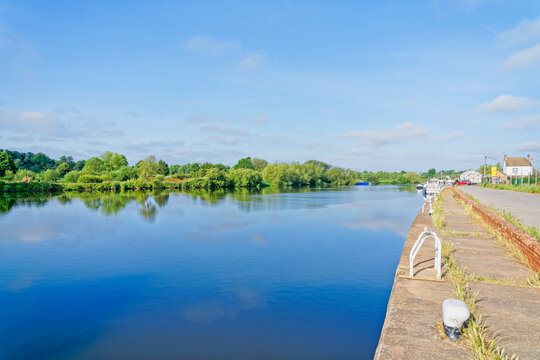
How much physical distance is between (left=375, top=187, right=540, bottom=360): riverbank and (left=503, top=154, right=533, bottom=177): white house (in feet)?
309

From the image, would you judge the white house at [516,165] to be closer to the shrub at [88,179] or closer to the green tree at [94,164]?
the shrub at [88,179]

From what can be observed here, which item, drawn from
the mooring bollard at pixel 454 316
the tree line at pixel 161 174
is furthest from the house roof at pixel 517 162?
the mooring bollard at pixel 454 316

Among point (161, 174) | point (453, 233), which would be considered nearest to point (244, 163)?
point (161, 174)

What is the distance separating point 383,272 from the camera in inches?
386

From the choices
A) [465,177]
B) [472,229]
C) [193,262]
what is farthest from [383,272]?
[465,177]

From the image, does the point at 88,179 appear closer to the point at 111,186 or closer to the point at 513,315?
the point at 111,186

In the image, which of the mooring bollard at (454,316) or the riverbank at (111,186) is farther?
the riverbank at (111,186)

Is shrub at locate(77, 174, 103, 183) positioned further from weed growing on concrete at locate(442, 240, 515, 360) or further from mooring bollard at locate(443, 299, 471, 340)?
mooring bollard at locate(443, 299, 471, 340)

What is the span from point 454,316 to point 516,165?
10160 cm

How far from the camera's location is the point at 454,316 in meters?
3.62

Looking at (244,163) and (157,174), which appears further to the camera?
(244,163)

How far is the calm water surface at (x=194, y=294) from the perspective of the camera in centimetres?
567

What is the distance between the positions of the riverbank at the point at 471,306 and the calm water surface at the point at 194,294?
124 centimetres

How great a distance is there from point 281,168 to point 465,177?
256ft
